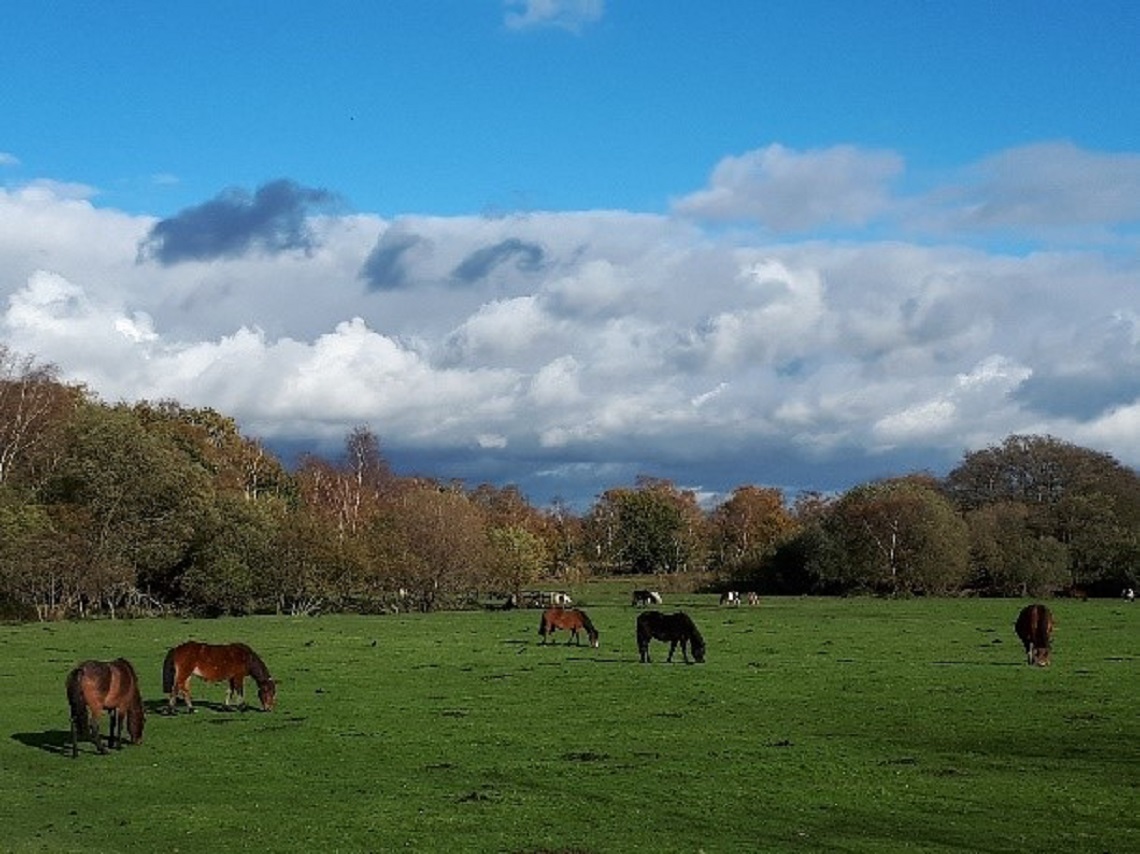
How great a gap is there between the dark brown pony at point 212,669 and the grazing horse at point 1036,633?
19.3 metres

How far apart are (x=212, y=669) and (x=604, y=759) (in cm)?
898

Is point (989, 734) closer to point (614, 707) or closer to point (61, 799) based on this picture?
point (614, 707)

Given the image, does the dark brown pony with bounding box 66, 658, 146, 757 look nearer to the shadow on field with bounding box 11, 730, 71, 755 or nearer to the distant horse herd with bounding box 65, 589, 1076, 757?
the distant horse herd with bounding box 65, 589, 1076, 757

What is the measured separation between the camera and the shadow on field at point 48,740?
1964 cm

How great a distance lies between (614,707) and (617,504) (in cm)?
10971

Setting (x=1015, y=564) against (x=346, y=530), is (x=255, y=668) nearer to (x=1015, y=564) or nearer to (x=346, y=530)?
(x=346, y=530)

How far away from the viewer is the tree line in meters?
62.2

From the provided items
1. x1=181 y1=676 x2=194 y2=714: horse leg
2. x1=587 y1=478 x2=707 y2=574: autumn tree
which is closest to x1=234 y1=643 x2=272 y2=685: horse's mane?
x1=181 y1=676 x2=194 y2=714: horse leg

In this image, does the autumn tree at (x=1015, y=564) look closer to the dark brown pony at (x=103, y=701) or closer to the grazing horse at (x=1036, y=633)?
the grazing horse at (x=1036, y=633)

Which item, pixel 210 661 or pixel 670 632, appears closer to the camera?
pixel 210 661

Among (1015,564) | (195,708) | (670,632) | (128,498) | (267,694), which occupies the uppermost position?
(128,498)

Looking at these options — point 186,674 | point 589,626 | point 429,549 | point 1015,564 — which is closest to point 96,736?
point 186,674

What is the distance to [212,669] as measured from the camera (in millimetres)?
23625

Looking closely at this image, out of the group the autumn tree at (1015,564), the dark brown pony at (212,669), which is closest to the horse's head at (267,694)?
the dark brown pony at (212,669)
